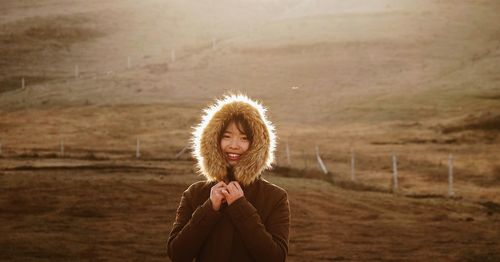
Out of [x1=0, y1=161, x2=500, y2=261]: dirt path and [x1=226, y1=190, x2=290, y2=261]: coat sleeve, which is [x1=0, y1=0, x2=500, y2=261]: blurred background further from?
[x1=226, y1=190, x2=290, y2=261]: coat sleeve

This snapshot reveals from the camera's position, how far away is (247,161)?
367 cm

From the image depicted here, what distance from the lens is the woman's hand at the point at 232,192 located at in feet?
11.5

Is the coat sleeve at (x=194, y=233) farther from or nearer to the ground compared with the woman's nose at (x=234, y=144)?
nearer to the ground

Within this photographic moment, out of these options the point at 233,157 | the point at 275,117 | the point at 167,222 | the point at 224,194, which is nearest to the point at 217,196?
the point at 224,194

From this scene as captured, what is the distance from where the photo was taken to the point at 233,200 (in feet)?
11.5

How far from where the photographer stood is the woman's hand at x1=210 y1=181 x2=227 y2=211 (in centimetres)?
350

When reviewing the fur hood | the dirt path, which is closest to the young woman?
the fur hood

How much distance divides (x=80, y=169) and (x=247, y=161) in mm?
22853

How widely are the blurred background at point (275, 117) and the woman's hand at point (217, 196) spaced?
28.0 feet

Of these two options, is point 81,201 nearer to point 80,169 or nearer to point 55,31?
point 80,169

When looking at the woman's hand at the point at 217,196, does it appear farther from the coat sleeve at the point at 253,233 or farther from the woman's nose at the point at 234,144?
the woman's nose at the point at 234,144

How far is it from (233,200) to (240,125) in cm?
44

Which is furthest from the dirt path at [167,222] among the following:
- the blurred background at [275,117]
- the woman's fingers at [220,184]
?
the woman's fingers at [220,184]

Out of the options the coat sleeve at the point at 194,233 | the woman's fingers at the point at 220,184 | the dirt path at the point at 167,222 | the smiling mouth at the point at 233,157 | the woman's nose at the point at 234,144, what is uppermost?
the woman's nose at the point at 234,144
